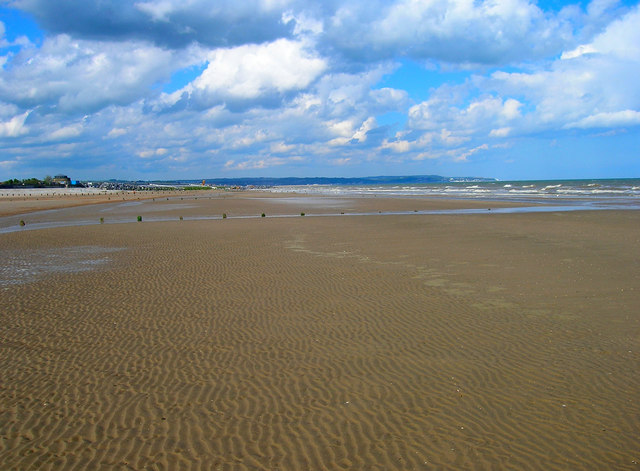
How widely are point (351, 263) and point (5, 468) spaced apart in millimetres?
12133

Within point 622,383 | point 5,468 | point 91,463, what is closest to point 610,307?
point 622,383

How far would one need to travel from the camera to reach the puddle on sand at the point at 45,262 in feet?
48.1

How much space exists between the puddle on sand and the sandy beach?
0.58 ft

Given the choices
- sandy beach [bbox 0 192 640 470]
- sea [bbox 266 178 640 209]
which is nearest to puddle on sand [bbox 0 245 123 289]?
sandy beach [bbox 0 192 640 470]

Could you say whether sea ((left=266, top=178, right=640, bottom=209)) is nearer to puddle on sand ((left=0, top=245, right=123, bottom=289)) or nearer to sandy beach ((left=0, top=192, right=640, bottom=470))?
sandy beach ((left=0, top=192, right=640, bottom=470))

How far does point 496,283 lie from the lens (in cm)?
1270

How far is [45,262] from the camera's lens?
56.3 feet

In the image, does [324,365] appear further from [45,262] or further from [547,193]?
[547,193]

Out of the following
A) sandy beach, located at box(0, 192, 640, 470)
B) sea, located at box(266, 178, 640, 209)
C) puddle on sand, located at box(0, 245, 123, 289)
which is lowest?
sandy beach, located at box(0, 192, 640, 470)

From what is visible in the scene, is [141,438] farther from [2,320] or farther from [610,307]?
[610,307]

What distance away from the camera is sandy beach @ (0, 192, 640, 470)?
5.19 meters

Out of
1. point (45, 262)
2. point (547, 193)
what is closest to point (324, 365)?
point (45, 262)

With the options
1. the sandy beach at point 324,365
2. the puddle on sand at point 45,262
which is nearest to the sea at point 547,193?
the sandy beach at point 324,365

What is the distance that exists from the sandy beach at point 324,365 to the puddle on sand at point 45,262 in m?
0.18
